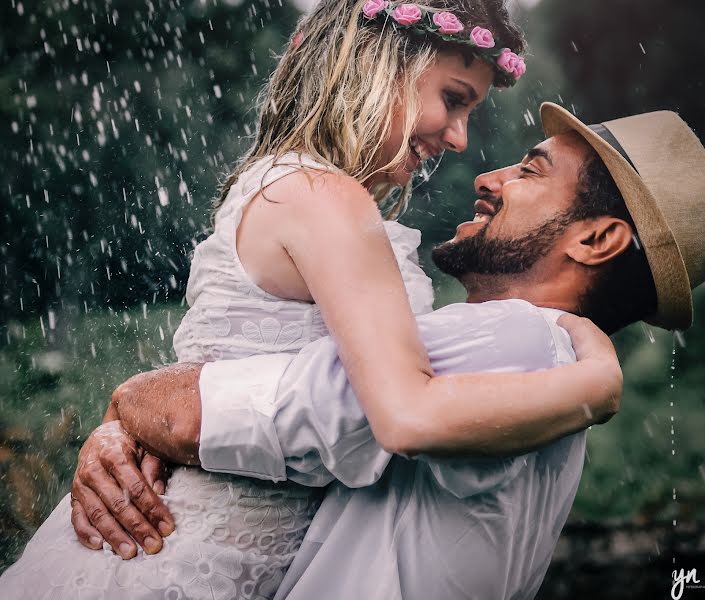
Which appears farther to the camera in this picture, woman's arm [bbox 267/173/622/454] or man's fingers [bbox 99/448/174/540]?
man's fingers [bbox 99/448/174/540]

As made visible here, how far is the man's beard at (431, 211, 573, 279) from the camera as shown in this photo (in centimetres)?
188

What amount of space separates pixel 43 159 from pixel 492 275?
9.04ft

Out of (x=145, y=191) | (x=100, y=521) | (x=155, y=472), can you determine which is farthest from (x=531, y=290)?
A: (x=145, y=191)

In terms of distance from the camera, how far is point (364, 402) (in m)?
1.19

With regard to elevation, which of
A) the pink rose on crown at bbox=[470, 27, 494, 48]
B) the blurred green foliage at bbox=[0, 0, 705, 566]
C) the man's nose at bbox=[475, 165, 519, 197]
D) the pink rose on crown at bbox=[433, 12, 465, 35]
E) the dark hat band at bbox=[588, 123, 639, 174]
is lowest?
the blurred green foliage at bbox=[0, 0, 705, 566]

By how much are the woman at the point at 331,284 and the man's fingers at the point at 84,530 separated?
19 mm

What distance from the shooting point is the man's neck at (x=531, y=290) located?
184 centimetres

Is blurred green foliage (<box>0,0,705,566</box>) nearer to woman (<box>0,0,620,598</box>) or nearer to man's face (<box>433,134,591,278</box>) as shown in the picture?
man's face (<box>433,134,591,278</box>)

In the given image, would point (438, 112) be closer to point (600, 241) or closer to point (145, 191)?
point (600, 241)

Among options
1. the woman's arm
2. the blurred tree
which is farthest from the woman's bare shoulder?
the blurred tree

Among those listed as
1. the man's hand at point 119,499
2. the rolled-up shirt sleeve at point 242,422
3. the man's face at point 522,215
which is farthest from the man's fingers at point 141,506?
the man's face at point 522,215

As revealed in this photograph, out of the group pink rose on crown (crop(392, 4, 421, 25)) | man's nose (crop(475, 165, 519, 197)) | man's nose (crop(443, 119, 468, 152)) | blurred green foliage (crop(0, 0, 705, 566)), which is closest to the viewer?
pink rose on crown (crop(392, 4, 421, 25))

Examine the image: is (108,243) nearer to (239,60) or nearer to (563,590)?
(239,60)

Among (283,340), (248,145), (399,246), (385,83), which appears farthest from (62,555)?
(248,145)
